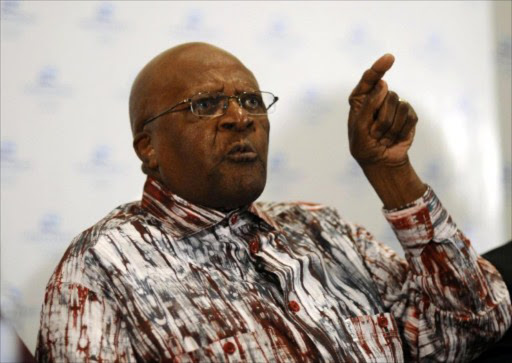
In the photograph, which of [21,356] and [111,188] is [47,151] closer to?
[111,188]

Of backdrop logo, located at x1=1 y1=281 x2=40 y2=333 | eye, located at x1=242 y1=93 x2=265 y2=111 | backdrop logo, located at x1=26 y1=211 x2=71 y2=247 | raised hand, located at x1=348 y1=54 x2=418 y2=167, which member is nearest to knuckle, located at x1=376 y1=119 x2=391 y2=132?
raised hand, located at x1=348 y1=54 x2=418 y2=167

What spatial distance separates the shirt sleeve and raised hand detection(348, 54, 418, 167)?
13 centimetres

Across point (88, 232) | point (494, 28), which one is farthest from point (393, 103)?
point (494, 28)

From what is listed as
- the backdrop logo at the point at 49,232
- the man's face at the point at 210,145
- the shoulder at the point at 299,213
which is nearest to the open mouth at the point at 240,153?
the man's face at the point at 210,145

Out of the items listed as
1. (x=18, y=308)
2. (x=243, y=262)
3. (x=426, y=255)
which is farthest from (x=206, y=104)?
(x=18, y=308)

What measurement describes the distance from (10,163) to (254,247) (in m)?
0.95

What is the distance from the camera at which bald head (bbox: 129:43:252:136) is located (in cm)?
166

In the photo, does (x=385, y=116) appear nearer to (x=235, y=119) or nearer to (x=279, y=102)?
(x=235, y=119)

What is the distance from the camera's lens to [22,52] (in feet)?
7.30

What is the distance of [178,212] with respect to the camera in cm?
162

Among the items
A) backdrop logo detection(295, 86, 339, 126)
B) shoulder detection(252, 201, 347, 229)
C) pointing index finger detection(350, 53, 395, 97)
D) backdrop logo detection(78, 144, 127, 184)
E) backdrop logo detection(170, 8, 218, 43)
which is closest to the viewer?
pointing index finger detection(350, 53, 395, 97)

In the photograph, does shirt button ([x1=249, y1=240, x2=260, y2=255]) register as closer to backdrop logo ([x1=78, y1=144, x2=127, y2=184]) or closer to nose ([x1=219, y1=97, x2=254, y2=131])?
nose ([x1=219, y1=97, x2=254, y2=131])

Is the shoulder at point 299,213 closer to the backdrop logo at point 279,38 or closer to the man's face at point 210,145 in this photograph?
the man's face at point 210,145

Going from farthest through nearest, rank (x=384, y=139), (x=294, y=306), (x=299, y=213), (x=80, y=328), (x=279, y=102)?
(x=279, y=102) < (x=299, y=213) < (x=384, y=139) < (x=294, y=306) < (x=80, y=328)
